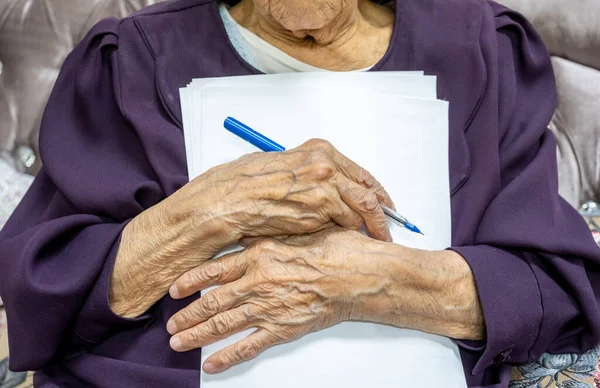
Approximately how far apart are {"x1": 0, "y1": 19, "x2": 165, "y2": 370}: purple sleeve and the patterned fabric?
2.11ft

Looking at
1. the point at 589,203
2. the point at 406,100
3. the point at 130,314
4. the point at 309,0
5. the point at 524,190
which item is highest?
the point at 309,0

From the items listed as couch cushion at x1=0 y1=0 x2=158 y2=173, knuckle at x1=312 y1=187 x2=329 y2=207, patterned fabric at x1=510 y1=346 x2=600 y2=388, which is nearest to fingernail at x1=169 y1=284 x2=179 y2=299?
knuckle at x1=312 y1=187 x2=329 y2=207

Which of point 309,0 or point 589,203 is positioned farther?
point 589,203

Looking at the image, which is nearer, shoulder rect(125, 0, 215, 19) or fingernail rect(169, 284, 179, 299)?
fingernail rect(169, 284, 179, 299)

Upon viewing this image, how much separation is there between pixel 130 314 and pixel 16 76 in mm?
893

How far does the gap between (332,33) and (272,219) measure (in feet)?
1.24

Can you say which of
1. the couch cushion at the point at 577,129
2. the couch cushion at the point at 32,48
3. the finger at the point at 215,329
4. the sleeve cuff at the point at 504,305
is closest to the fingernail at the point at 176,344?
the finger at the point at 215,329

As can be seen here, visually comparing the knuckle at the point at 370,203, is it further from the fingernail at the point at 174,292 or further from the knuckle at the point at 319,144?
the fingernail at the point at 174,292

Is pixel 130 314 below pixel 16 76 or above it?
below

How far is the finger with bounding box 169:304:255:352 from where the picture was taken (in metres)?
0.95

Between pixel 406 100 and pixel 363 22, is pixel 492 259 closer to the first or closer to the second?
pixel 406 100

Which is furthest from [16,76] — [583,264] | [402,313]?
[583,264]

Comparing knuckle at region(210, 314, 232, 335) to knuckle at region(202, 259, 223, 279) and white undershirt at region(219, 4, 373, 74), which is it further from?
white undershirt at region(219, 4, 373, 74)

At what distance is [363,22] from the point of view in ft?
3.94
